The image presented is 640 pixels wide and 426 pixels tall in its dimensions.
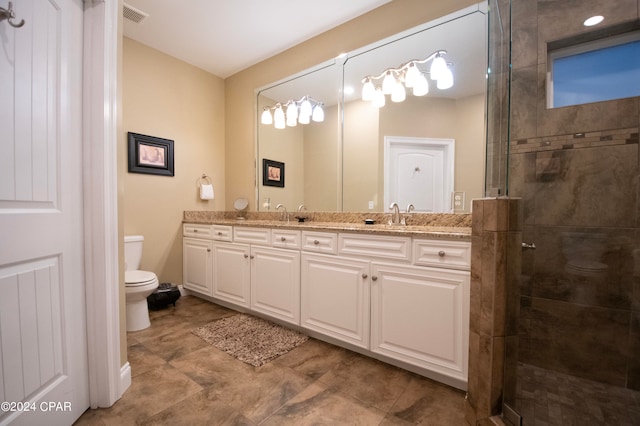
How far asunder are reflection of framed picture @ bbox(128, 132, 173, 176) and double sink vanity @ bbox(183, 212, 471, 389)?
93 cm

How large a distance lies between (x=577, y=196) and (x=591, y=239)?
9.5 inches

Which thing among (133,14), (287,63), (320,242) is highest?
(133,14)

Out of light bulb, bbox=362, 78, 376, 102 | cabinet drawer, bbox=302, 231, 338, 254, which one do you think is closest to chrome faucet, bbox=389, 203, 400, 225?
cabinet drawer, bbox=302, 231, 338, 254

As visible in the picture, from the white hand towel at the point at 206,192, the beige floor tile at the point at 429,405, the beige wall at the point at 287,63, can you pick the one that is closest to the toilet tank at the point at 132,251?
the white hand towel at the point at 206,192

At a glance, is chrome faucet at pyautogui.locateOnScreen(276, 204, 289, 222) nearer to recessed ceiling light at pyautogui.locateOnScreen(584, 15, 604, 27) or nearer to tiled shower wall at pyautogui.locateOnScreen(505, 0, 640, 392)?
tiled shower wall at pyautogui.locateOnScreen(505, 0, 640, 392)

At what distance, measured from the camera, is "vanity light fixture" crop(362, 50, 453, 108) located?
6.60 feet

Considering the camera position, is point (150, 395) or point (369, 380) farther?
point (369, 380)

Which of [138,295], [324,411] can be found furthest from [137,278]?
[324,411]

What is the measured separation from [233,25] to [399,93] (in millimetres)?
1642

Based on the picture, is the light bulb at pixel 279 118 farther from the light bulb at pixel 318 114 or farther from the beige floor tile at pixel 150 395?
the beige floor tile at pixel 150 395

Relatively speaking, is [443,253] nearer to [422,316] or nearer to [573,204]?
[422,316]

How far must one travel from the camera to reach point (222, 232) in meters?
2.65

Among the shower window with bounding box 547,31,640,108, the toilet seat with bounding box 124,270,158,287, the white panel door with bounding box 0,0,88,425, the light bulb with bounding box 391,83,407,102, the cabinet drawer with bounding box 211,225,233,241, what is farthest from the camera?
the cabinet drawer with bounding box 211,225,233,241

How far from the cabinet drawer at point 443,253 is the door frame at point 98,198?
159cm
